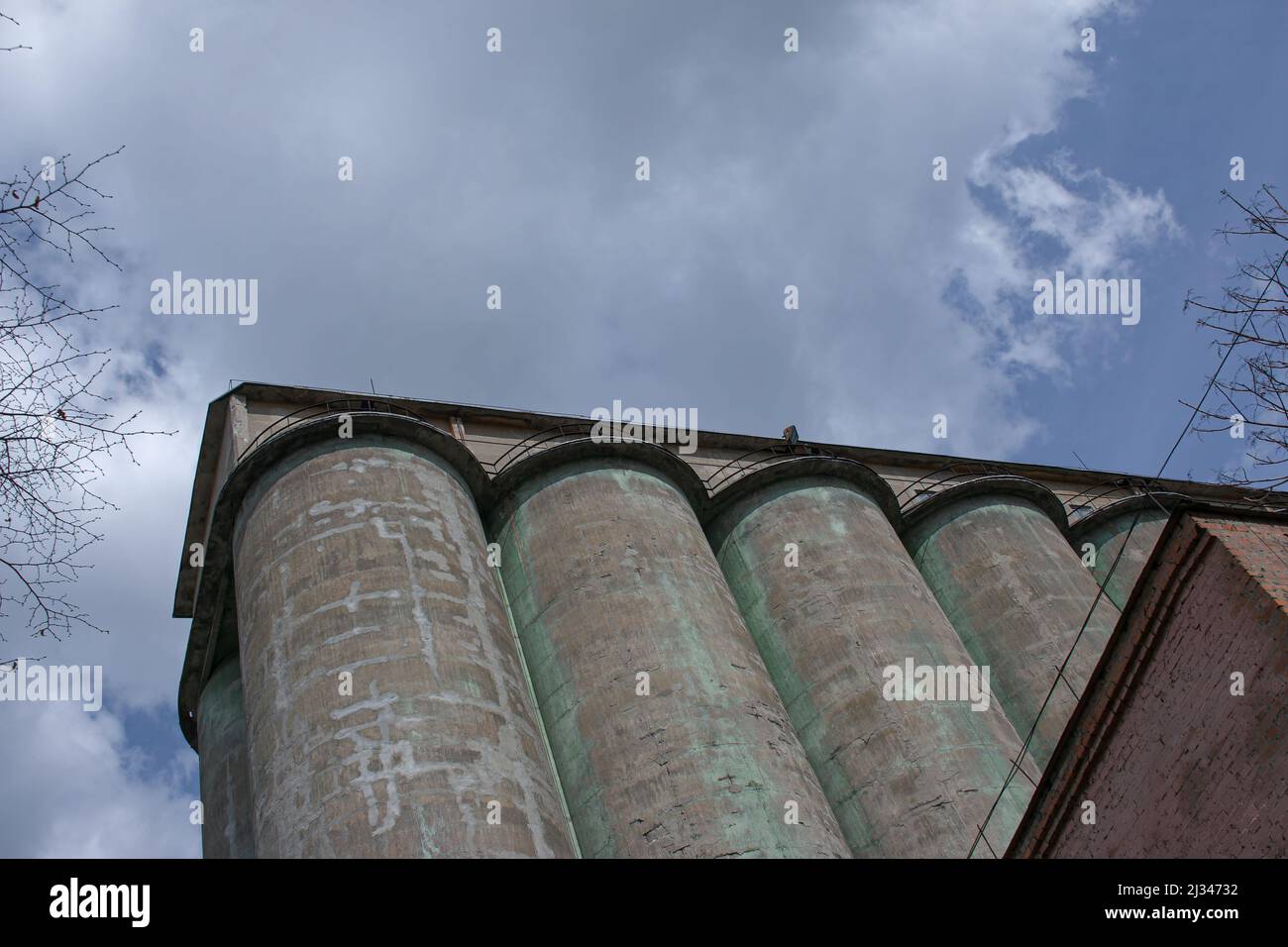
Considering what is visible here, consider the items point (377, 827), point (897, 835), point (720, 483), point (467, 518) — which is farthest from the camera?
point (720, 483)

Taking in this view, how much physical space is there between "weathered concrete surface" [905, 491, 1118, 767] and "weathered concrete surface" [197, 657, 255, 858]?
1519 cm

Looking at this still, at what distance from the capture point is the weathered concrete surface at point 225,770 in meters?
20.7

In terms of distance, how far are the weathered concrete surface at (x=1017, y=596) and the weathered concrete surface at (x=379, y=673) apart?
1160 centimetres

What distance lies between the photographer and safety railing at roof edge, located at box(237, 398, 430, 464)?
71.1 ft

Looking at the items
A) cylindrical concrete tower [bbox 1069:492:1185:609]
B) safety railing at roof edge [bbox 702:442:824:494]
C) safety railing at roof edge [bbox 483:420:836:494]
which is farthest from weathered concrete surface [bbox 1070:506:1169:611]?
safety railing at roof edge [bbox 483:420:836:494]

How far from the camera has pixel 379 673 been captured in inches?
A: 658

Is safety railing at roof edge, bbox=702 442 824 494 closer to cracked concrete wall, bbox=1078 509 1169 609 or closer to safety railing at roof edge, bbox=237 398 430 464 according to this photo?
safety railing at roof edge, bbox=237 398 430 464

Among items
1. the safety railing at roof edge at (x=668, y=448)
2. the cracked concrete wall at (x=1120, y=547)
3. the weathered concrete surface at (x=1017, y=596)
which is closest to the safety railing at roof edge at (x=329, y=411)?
the safety railing at roof edge at (x=668, y=448)

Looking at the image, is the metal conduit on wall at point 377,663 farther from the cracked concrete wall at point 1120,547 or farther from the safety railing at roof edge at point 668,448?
the cracked concrete wall at point 1120,547

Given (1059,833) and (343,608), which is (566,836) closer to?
(343,608)

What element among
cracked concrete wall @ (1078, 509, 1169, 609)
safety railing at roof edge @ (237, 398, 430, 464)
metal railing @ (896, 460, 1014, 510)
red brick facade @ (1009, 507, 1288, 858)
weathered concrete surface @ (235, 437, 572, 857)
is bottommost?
red brick facade @ (1009, 507, 1288, 858)

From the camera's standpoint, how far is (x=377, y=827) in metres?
14.8

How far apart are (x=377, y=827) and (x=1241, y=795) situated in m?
10.00
